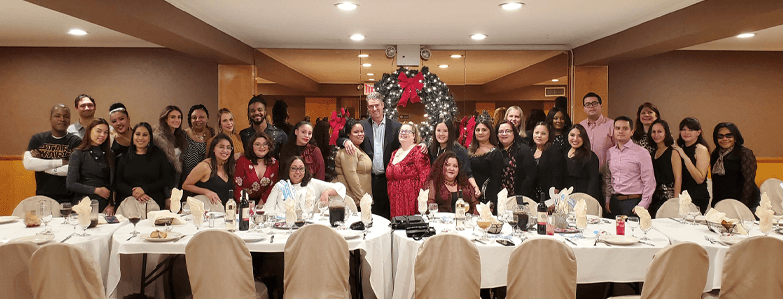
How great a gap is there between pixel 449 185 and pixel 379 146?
1320 millimetres

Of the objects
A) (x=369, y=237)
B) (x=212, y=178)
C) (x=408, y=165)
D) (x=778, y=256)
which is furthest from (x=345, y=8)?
(x=778, y=256)

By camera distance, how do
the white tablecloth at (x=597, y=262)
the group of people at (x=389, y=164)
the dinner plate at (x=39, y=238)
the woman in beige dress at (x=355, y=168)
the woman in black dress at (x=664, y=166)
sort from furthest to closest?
the woman in beige dress at (x=355, y=168)
the woman in black dress at (x=664, y=166)
the group of people at (x=389, y=164)
the dinner plate at (x=39, y=238)
the white tablecloth at (x=597, y=262)

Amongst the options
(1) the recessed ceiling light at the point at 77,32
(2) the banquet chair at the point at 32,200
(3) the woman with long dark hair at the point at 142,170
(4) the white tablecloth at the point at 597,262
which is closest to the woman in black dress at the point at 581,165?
(4) the white tablecloth at the point at 597,262

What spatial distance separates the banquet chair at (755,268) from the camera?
274cm

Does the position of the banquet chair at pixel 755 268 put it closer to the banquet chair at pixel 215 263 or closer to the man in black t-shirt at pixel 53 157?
the banquet chair at pixel 215 263

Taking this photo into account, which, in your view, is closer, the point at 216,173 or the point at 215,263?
the point at 215,263

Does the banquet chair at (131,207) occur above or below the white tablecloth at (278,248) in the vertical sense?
above

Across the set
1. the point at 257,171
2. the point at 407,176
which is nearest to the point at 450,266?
the point at 407,176

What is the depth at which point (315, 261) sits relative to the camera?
2883mm

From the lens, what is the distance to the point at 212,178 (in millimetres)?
4664

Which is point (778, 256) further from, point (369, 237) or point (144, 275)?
point (144, 275)

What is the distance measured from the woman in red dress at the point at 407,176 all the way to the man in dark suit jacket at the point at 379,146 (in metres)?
0.50

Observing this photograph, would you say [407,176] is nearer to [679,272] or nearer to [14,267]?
[679,272]

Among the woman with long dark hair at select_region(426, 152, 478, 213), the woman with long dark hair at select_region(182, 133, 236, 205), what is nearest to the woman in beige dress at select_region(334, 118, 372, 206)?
the woman with long dark hair at select_region(426, 152, 478, 213)
